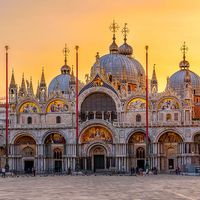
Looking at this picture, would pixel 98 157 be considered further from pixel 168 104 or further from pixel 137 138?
→ pixel 168 104

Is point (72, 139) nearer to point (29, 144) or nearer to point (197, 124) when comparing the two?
point (29, 144)

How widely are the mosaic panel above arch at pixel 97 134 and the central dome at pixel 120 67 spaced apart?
44.8ft

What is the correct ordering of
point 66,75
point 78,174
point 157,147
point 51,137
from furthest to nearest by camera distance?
point 66,75, point 51,137, point 157,147, point 78,174

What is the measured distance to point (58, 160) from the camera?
80.6m

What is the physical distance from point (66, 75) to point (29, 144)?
2961 centimetres

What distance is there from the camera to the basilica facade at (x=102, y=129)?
75500mm

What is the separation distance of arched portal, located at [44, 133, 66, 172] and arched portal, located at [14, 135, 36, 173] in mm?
2092

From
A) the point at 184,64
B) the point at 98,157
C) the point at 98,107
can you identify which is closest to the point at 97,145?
the point at 98,157

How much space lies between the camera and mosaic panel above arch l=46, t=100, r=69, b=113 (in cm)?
8038

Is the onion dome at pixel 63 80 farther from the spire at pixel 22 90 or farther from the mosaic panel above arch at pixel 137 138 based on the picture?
the mosaic panel above arch at pixel 137 138

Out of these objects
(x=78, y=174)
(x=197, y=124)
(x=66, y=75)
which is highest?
(x=66, y=75)

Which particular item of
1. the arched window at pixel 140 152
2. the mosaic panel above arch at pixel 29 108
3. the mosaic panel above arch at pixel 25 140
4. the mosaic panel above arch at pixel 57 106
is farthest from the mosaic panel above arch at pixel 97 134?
the mosaic panel above arch at pixel 29 108

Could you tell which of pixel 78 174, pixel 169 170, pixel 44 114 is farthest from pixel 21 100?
pixel 169 170

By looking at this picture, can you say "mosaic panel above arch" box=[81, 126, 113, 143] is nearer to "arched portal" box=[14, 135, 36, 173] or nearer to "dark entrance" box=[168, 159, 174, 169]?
"arched portal" box=[14, 135, 36, 173]
